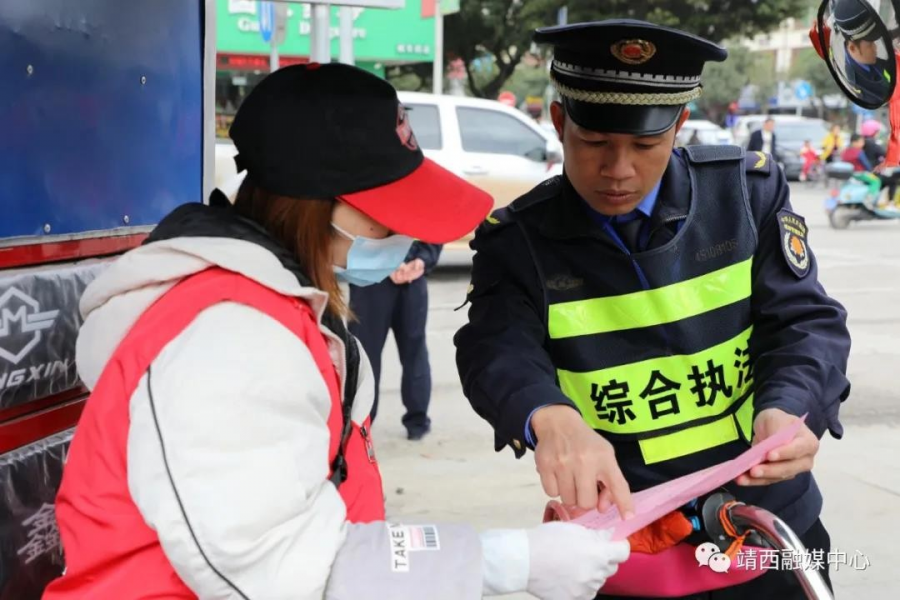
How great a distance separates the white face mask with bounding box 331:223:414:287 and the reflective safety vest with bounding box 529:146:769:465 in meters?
0.35

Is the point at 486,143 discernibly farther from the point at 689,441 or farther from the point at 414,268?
the point at 689,441

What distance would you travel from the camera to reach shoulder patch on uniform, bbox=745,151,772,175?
75.5 inches

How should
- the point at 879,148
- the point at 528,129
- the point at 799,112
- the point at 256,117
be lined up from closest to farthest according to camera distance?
the point at 256,117 → the point at 528,129 → the point at 879,148 → the point at 799,112

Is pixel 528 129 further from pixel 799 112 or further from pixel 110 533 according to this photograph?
pixel 799 112

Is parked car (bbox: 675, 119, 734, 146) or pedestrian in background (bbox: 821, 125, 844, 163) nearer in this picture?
pedestrian in background (bbox: 821, 125, 844, 163)

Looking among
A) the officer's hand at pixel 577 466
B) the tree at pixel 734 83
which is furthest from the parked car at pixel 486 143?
the tree at pixel 734 83

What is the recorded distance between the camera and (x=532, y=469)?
518 cm

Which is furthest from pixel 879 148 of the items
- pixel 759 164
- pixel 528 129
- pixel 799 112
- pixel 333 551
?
pixel 799 112

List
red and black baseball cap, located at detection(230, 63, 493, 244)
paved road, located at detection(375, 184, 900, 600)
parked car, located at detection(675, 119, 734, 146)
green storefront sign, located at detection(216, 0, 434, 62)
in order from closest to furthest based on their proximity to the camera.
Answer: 1. red and black baseball cap, located at detection(230, 63, 493, 244)
2. paved road, located at detection(375, 184, 900, 600)
3. green storefront sign, located at detection(216, 0, 434, 62)
4. parked car, located at detection(675, 119, 734, 146)

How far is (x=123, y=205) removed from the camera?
213 centimetres

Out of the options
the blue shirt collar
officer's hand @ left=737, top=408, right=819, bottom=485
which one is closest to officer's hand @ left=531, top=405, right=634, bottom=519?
officer's hand @ left=737, top=408, right=819, bottom=485

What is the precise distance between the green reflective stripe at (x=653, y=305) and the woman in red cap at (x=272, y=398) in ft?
1.06

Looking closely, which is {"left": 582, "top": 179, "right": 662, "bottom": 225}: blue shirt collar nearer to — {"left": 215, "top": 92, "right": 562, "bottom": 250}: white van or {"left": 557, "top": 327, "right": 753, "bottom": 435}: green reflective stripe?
{"left": 557, "top": 327, "right": 753, "bottom": 435}: green reflective stripe

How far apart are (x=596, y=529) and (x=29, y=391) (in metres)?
1.05
